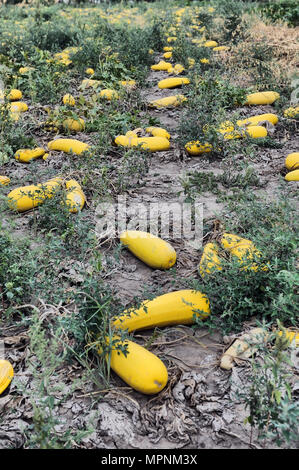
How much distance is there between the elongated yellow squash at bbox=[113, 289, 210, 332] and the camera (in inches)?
106

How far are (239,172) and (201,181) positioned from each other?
1.46 ft

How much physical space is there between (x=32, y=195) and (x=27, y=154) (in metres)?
1.18

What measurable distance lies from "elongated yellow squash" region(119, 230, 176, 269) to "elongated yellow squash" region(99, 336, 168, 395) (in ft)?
2.77

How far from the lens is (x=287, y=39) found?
661 cm

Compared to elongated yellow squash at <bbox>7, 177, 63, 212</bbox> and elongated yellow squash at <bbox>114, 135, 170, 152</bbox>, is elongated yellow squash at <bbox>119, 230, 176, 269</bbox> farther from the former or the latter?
elongated yellow squash at <bbox>114, 135, 170, 152</bbox>

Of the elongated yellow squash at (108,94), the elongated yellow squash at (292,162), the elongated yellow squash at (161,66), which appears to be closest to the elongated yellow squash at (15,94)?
the elongated yellow squash at (108,94)

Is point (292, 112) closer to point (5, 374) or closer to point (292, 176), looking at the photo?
point (292, 176)

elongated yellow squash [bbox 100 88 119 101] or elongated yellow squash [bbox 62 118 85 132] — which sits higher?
elongated yellow squash [bbox 100 88 119 101]

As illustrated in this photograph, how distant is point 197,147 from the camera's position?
4652 millimetres

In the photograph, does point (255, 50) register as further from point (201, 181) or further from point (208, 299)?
point (208, 299)

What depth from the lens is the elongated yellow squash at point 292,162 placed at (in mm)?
4273

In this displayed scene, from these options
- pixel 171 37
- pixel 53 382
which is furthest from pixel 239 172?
pixel 171 37

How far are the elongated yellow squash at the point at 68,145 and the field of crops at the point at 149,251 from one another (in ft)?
0.08

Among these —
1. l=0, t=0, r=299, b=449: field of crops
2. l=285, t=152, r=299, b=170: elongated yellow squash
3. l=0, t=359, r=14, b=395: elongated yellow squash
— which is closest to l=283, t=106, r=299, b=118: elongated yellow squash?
l=0, t=0, r=299, b=449: field of crops
